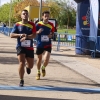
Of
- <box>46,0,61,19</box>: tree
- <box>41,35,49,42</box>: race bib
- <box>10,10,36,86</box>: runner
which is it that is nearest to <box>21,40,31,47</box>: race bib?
<box>10,10,36,86</box>: runner

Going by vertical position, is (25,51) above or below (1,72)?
above

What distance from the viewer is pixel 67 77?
9.88m

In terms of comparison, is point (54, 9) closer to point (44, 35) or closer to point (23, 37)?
point (44, 35)

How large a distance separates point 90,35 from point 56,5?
150ft

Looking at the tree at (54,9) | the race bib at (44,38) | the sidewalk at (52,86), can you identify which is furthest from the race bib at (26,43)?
the tree at (54,9)

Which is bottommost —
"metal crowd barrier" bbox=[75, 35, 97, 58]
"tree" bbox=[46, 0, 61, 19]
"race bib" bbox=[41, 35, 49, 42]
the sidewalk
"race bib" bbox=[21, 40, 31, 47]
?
the sidewalk

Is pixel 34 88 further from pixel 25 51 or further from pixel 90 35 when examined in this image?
pixel 90 35

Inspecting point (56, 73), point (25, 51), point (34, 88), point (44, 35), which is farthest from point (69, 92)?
point (56, 73)

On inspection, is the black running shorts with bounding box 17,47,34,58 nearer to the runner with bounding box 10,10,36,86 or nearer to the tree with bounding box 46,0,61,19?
the runner with bounding box 10,10,36,86

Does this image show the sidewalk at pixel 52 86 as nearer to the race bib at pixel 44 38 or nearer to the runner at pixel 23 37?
the runner at pixel 23 37

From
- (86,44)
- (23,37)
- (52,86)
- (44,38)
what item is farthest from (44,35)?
(86,44)

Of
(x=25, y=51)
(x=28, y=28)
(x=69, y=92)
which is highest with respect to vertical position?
(x=28, y=28)

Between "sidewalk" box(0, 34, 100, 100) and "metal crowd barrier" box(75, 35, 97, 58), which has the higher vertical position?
"metal crowd barrier" box(75, 35, 97, 58)

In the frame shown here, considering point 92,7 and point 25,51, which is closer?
point 25,51
